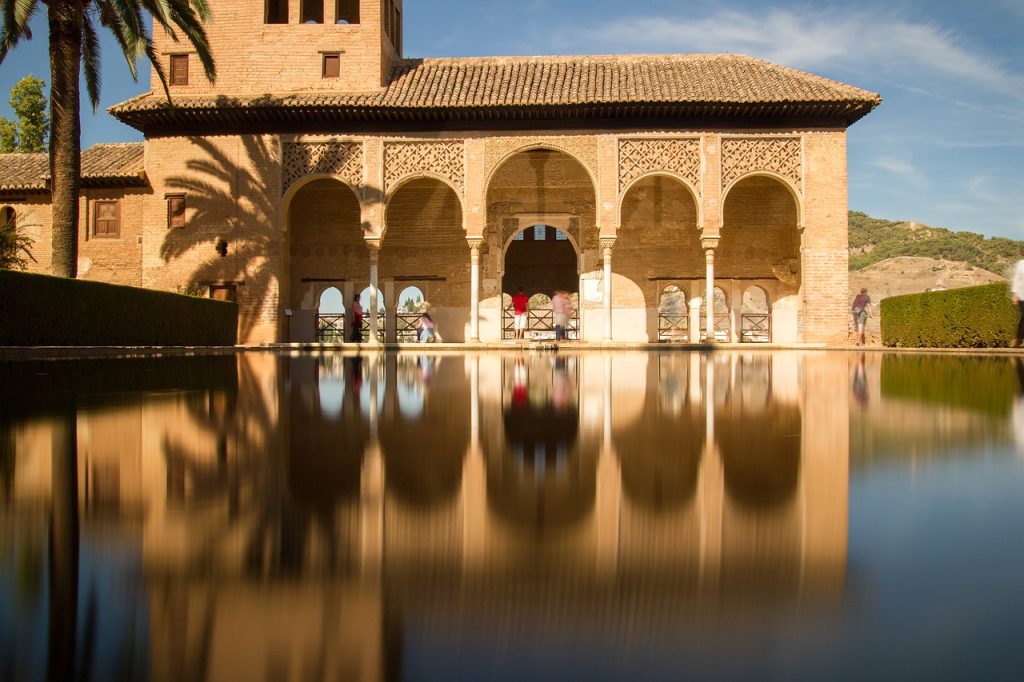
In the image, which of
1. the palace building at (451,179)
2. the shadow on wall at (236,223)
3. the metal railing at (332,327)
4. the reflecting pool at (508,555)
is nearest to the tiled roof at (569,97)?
the palace building at (451,179)

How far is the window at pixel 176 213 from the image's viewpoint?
18.7 m

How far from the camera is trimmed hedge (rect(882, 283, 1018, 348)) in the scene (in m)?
13.1

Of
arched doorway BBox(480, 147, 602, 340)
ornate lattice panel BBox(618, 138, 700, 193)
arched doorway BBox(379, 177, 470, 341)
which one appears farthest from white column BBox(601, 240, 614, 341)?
arched doorway BBox(379, 177, 470, 341)

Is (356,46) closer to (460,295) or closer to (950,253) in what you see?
(460,295)

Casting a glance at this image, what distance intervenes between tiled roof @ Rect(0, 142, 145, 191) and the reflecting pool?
754 inches

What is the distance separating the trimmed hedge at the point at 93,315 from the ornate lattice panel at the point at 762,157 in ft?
39.6

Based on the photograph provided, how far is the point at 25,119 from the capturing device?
33938 mm

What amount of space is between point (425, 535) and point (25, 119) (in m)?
40.1

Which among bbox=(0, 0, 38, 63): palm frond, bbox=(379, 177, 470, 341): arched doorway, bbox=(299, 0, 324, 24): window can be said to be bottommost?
bbox=(379, 177, 470, 341): arched doorway

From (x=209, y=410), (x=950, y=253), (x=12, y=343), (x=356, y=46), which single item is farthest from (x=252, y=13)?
(x=950, y=253)

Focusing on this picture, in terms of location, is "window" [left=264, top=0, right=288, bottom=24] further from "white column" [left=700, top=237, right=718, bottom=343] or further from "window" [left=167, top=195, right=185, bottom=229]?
"white column" [left=700, top=237, right=718, bottom=343]

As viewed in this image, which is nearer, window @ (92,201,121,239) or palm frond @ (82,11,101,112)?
palm frond @ (82,11,101,112)

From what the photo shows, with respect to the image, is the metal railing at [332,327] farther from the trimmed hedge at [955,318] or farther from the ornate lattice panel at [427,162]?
the trimmed hedge at [955,318]

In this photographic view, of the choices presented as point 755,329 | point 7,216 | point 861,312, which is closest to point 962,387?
point 861,312
